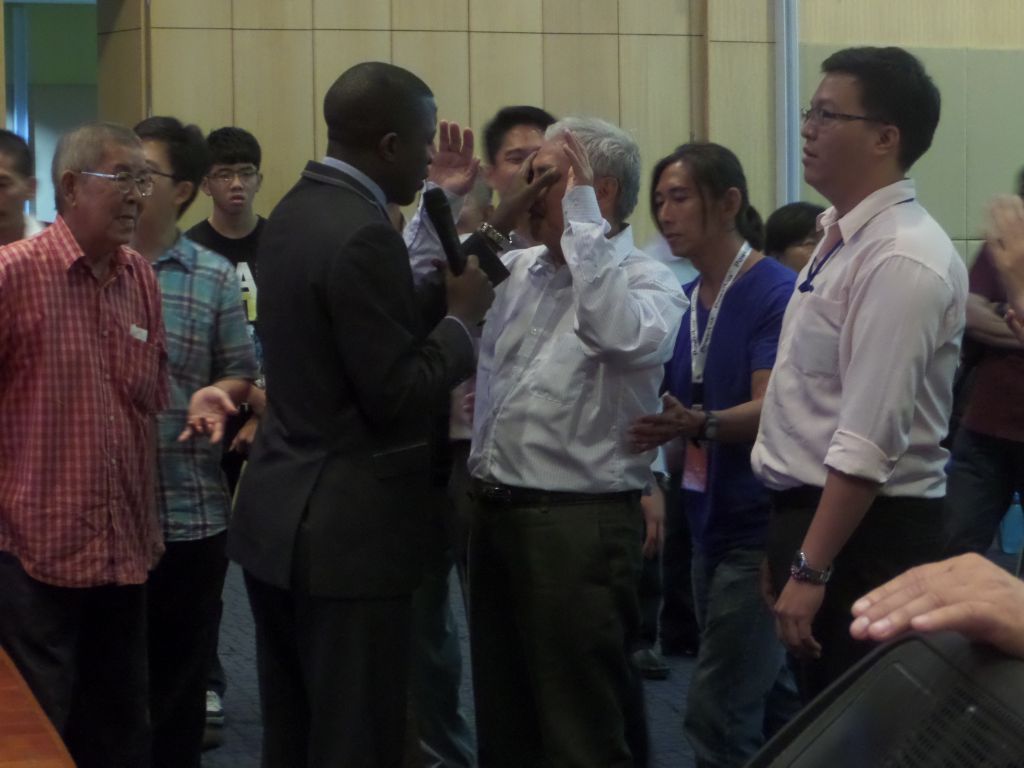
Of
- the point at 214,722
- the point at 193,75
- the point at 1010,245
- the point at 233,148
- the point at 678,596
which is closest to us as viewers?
the point at 1010,245

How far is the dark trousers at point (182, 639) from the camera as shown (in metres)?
3.46

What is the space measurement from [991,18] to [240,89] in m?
4.04

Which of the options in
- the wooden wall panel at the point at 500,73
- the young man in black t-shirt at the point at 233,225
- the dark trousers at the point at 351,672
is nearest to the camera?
the dark trousers at the point at 351,672

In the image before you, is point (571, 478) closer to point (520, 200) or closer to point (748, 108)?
point (520, 200)

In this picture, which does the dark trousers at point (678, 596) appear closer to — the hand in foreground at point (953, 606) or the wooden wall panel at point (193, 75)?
the wooden wall panel at point (193, 75)

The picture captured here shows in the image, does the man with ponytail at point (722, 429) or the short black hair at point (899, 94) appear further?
the man with ponytail at point (722, 429)

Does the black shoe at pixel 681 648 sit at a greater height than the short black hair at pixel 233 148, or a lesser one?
lesser

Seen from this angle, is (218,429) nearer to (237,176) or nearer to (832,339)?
(832,339)

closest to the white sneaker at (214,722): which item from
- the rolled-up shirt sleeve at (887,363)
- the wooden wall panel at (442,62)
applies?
the rolled-up shirt sleeve at (887,363)

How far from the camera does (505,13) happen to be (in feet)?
26.7

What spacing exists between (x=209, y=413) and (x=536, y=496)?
71 centimetres

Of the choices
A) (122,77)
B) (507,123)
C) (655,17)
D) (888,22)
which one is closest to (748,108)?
(655,17)

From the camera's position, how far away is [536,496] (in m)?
3.05

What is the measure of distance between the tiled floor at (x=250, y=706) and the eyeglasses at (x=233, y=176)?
1.64 metres
